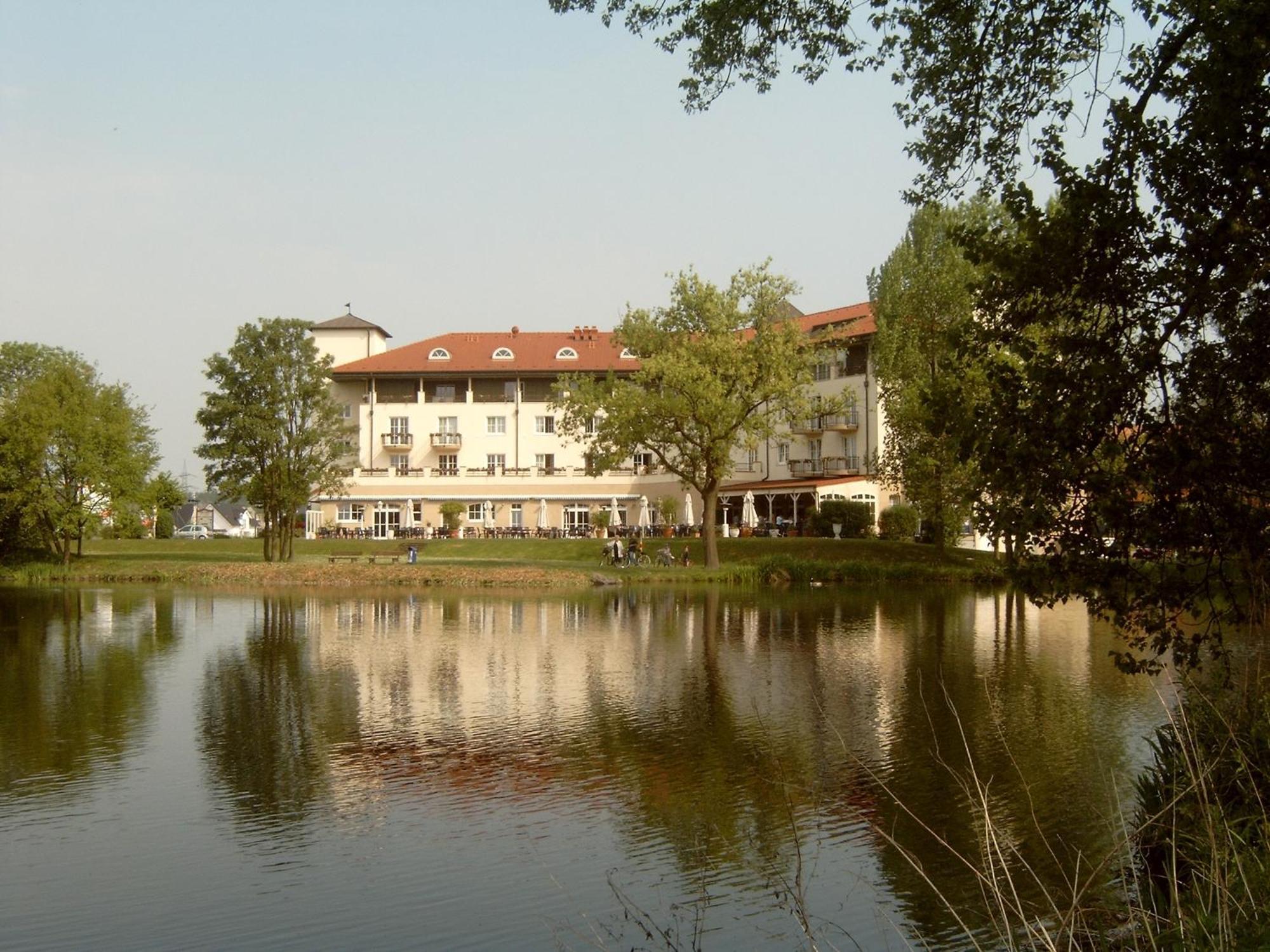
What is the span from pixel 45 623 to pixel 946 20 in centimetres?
2602

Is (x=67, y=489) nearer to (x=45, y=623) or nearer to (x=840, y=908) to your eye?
(x=45, y=623)

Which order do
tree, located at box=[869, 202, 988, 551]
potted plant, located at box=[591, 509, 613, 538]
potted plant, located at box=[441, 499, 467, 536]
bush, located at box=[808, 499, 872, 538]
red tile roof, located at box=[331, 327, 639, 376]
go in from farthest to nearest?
red tile roof, located at box=[331, 327, 639, 376]
potted plant, located at box=[441, 499, 467, 536]
potted plant, located at box=[591, 509, 613, 538]
bush, located at box=[808, 499, 872, 538]
tree, located at box=[869, 202, 988, 551]

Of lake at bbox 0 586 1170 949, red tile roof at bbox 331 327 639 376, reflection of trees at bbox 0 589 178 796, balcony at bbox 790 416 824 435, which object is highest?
red tile roof at bbox 331 327 639 376

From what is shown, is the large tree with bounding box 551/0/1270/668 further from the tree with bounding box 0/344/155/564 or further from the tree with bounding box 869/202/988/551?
the tree with bounding box 0/344/155/564

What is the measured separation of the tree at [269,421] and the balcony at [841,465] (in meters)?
26.8

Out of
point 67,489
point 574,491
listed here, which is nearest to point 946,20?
point 67,489

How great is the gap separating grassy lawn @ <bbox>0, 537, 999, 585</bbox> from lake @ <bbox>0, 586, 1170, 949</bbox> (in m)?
20.5

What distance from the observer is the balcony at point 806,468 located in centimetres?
6869

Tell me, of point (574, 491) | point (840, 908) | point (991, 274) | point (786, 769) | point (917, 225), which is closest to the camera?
point (840, 908)

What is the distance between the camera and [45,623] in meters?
30.2

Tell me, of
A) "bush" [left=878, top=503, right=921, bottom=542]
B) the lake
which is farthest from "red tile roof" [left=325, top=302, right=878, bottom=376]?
the lake

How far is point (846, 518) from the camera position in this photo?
59.5 m

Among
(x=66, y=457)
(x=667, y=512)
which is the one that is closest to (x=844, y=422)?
(x=667, y=512)

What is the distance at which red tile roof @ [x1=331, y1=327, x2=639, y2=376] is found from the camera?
78000 mm
